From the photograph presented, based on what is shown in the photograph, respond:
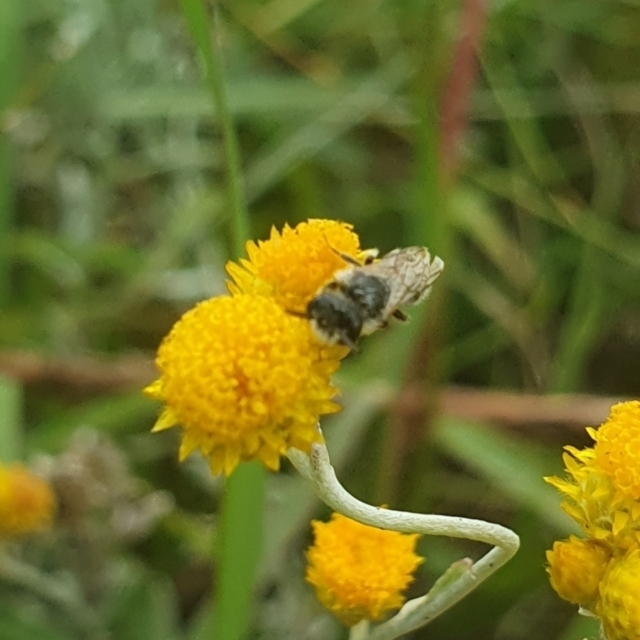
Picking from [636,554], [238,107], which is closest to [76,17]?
[238,107]

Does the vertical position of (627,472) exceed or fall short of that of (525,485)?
it exceeds it

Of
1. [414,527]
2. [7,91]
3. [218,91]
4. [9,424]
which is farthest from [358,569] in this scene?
[7,91]

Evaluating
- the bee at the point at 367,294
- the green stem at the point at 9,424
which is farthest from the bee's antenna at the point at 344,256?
the green stem at the point at 9,424

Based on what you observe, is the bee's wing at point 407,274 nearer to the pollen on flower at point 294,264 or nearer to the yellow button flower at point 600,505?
the pollen on flower at point 294,264

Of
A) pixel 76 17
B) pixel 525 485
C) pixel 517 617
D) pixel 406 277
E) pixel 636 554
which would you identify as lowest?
pixel 517 617

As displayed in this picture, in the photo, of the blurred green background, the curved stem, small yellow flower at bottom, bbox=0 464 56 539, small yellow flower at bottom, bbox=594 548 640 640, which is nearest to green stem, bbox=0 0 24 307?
the blurred green background

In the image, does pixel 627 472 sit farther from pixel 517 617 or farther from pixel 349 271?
A: pixel 517 617
